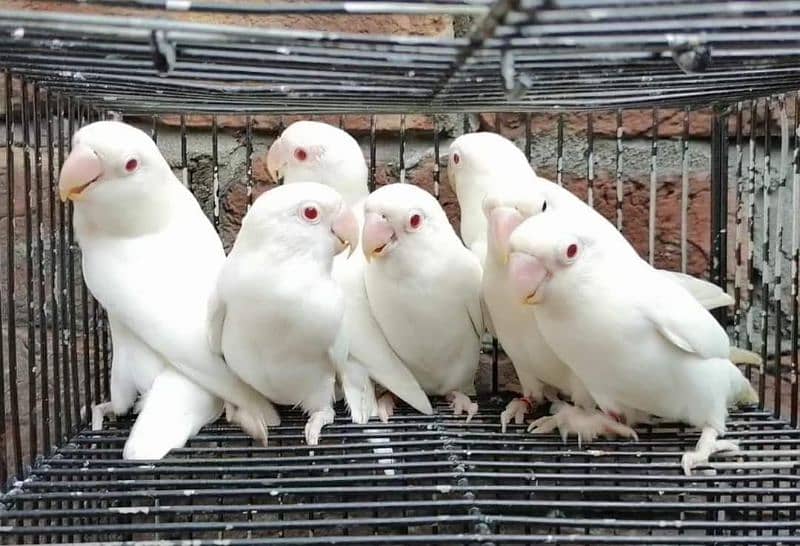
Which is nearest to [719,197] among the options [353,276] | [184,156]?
[353,276]

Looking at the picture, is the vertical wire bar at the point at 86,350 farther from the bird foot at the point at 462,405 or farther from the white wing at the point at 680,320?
the white wing at the point at 680,320

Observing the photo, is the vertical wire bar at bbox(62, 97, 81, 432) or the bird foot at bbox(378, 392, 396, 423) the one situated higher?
the vertical wire bar at bbox(62, 97, 81, 432)

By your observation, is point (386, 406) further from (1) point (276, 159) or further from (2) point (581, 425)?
(1) point (276, 159)

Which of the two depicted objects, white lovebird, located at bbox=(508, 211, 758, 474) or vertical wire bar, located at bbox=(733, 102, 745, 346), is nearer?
white lovebird, located at bbox=(508, 211, 758, 474)

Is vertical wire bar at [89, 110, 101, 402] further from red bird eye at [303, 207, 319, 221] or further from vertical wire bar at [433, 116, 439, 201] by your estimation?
vertical wire bar at [433, 116, 439, 201]

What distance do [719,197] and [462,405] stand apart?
1.45ft

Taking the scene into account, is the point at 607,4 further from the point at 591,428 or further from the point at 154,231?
the point at 154,231

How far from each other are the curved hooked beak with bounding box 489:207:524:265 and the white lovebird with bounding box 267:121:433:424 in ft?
0.58

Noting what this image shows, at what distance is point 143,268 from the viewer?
37.2 inches

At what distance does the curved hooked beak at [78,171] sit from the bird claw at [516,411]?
1.73 ft

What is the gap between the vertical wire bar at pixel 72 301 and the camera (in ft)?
3.25

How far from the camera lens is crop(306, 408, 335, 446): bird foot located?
908 millimetres

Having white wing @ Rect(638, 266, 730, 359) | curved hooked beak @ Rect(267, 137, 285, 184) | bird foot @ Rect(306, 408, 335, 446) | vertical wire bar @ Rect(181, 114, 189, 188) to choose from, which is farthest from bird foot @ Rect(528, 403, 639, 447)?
vertical wire bar @ Rect(181, 114, 189, 188)

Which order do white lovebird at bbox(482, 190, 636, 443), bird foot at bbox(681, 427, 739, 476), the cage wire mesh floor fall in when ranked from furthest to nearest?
white lovebird at bbox(482, 190, 636, 443) < bird foot at bbox(681, 427, 739, 476) < the cage wire mesh floor
